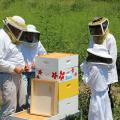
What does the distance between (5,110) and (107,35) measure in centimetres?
202

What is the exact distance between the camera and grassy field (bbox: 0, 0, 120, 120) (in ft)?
42.0

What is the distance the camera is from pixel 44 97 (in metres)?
6.82

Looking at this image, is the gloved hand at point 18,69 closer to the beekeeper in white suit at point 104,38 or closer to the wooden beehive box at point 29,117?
the wooden beehive box at point 29,117

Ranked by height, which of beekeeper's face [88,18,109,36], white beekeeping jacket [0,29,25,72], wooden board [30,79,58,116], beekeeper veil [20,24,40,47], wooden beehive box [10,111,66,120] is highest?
beekeeper's face [88,18,109,36]

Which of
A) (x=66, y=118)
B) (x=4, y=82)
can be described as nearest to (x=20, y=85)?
(x=4, y=82)

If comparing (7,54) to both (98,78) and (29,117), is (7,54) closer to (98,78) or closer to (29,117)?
(29,117)

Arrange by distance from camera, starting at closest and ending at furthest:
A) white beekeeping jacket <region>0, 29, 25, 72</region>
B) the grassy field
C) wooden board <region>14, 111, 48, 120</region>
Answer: white beekeeping jacket <region>0, 29, 25, 72</region> < wooden board <region>14, 111, 48, 120</region> < the grassy field

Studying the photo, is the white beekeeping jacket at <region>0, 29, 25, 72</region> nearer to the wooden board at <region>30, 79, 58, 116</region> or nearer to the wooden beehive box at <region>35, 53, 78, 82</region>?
the wooden beehive box at <region>35, 53, 78, 82</region>

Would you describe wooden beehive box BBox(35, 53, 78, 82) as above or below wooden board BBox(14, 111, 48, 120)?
above

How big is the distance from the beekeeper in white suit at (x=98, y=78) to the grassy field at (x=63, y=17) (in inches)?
121

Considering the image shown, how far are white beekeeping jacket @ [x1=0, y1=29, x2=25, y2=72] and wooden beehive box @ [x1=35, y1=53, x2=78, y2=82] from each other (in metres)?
0.33

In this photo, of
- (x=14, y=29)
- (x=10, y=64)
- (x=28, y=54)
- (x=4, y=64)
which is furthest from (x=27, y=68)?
(x=14, y=29)

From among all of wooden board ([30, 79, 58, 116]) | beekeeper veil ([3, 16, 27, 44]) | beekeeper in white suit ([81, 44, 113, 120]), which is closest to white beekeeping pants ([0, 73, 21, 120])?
wooden board ([30, 79, 58, 116])

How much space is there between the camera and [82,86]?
374 inches
